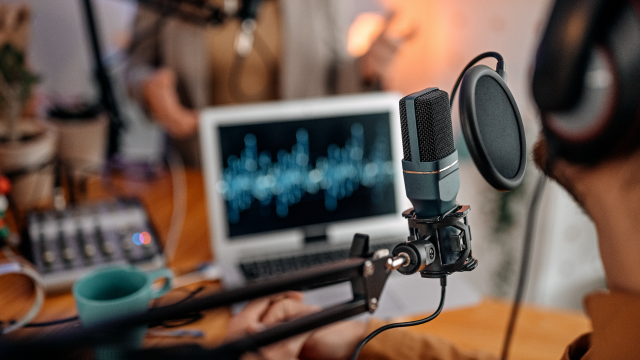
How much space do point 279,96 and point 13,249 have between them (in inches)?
31.7

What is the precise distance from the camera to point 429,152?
346 mm

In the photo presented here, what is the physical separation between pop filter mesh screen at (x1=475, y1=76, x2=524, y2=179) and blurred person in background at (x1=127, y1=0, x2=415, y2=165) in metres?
0.94

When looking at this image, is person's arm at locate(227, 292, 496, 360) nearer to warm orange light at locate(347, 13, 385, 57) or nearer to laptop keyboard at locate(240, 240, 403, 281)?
laptop keyboard at locate(240, 240, 403, 281)

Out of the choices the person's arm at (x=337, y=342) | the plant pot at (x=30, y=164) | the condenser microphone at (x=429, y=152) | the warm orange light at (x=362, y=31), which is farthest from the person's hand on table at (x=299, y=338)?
the warm orange light at (x=362, y=31)

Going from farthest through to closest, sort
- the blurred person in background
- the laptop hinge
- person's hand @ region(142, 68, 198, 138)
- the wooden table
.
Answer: the blurred person in background
person's hand @ region(142, 68, 198, 138)
the laptop hinge
the wooden table

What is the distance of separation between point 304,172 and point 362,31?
2.75 ft

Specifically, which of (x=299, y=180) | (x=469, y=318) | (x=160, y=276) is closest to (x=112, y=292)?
(x=160, y=276)

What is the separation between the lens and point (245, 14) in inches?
41.0

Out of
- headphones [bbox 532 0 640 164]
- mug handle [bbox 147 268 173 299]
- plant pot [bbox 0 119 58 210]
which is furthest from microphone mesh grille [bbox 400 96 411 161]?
plant pot [bbox 0 119 58 210]

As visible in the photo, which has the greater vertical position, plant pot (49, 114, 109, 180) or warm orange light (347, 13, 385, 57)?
warm orange light (347, 13, 385, 57)

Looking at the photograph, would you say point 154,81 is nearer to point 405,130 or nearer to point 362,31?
point 362,31

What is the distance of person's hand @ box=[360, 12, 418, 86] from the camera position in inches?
47.8

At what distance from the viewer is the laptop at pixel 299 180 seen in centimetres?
91

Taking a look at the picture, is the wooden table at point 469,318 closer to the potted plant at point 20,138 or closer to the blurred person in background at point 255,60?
the potted plant at point 20,138
